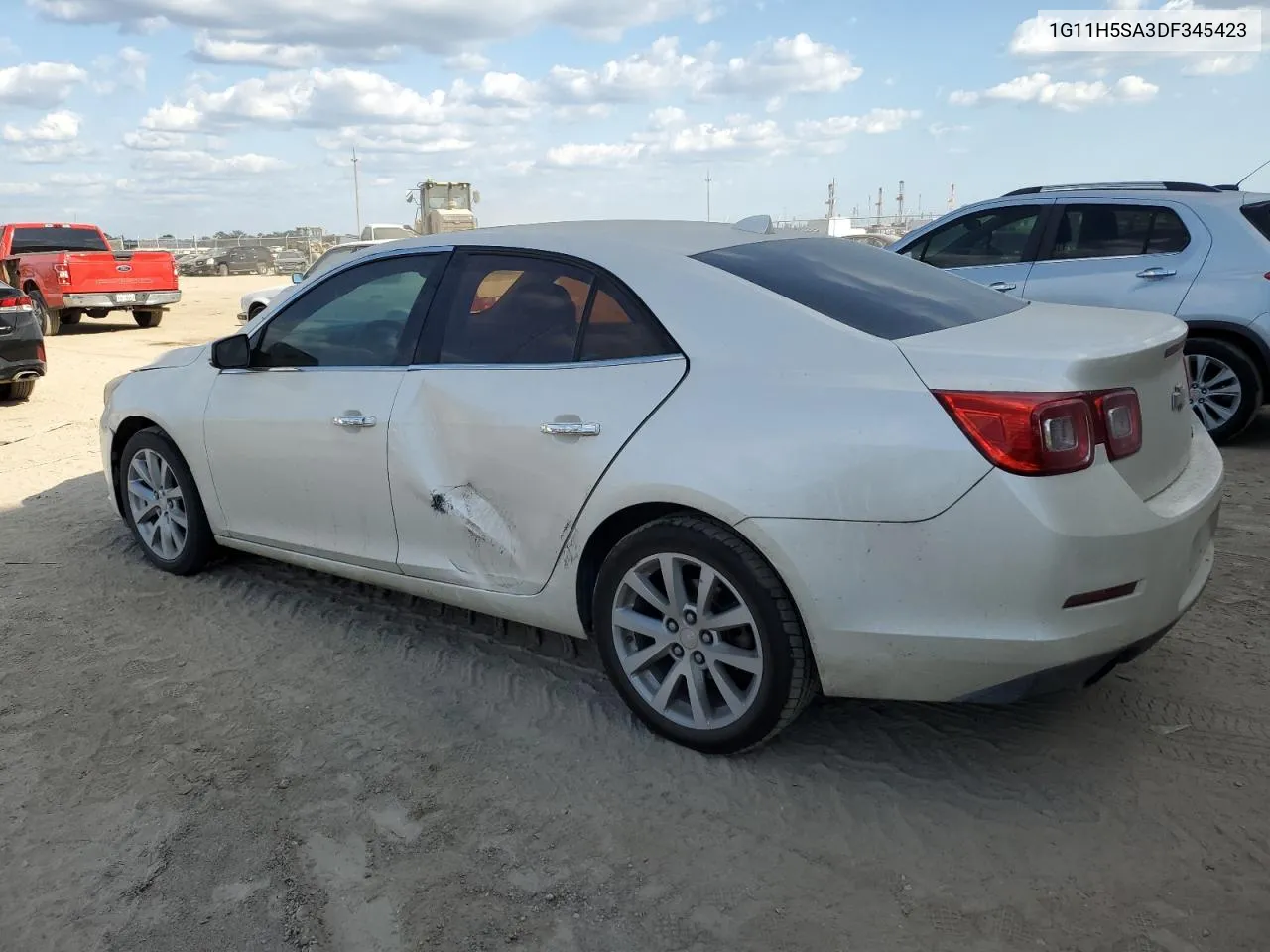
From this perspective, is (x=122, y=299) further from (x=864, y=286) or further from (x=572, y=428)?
(x=864, y=286)

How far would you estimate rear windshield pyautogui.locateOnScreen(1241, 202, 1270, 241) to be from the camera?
6754 millimetres

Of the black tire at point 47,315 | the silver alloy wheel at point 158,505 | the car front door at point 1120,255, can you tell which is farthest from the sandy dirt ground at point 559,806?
the black tire at point 47,315

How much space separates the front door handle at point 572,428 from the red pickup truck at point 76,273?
1557cm

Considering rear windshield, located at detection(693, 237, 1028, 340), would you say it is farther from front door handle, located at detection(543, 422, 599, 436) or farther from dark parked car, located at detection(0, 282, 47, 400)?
dark parked car, located at detection(0, 282, 47, 400)

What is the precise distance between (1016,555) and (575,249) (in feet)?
5.74

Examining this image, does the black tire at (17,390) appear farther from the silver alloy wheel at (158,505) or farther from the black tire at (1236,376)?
the black tire at (1236,376)

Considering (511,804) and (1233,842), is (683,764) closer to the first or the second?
(511,804)

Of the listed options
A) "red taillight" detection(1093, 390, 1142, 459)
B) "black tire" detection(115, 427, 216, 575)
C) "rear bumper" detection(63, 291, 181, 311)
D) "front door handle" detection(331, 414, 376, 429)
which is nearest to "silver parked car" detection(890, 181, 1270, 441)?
"red taillight" detection(1093, 390, 1142, 459)

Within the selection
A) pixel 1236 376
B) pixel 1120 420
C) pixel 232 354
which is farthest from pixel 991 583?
pixel 1236 376

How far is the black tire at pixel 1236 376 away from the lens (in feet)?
22.4

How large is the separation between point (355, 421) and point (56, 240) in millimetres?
16625

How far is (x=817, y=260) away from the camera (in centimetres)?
350

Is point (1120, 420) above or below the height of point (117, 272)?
below

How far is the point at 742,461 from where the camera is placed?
2.85m
